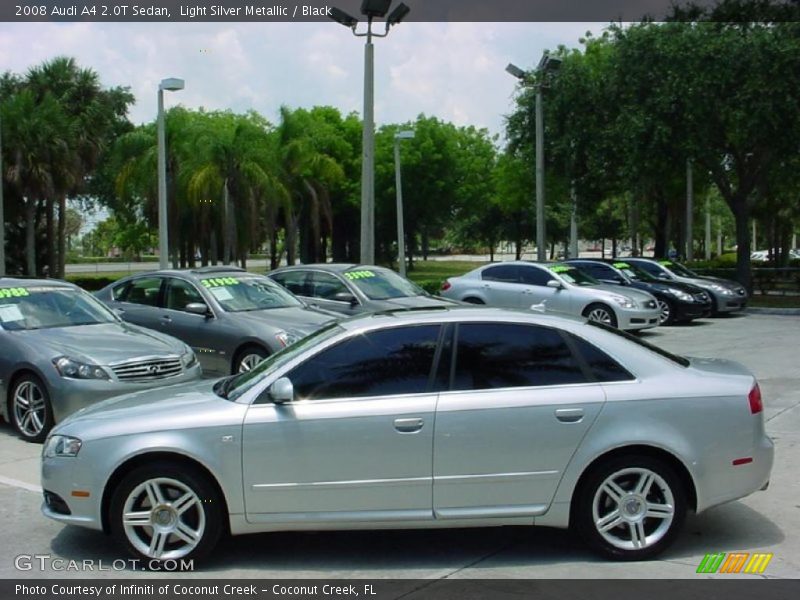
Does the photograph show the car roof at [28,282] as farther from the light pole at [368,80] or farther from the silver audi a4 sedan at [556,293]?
the light pole at [368,80]

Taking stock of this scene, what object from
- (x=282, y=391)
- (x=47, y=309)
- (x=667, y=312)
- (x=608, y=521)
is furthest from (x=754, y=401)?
(x=667, y=312)

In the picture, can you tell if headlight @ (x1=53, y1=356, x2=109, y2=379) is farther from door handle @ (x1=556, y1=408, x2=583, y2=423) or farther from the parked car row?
the parked car row

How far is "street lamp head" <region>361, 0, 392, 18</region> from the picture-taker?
1830 cm

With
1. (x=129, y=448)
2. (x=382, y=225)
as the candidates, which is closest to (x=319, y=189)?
(x=382, y=225)

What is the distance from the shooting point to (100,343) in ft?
30.5

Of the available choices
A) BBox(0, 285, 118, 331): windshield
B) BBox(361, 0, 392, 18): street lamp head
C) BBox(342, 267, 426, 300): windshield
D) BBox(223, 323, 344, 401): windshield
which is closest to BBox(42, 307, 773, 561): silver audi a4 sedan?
BBox(223, 323, 344, 401): windshield

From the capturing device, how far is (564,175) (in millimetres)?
30641

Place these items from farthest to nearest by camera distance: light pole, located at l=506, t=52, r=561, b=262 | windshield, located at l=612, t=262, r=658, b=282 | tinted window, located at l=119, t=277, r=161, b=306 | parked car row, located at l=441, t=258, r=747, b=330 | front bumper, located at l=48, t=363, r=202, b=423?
1. light pole, located at l=506, t=52, r=561, b=262
2. windshield, located at l=612, t=262, r=658, b=282
3. parked car row, located at l=441, t=258, r=747, b=330
4. tinted window, located at l=119, t=277, r=161, b=306
5. front bumper, located at l=48, t=363, r=202, b=423

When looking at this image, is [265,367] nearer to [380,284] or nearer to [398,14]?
[380,284]

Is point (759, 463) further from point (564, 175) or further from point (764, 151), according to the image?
point (564, 175)

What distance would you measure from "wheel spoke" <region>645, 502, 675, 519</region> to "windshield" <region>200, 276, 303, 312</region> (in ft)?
24.4

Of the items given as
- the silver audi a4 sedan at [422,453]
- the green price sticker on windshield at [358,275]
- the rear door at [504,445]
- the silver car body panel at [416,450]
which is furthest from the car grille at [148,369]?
the green price sticker on windshield at [358,275]

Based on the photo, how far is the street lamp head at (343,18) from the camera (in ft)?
61.8

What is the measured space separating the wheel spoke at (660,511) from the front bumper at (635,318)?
12.1 metres
